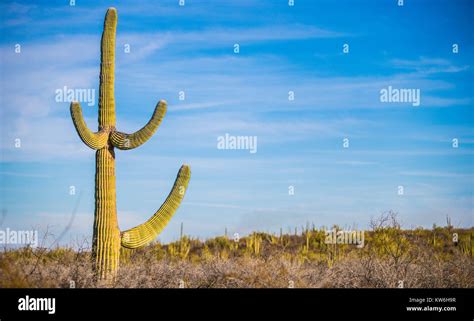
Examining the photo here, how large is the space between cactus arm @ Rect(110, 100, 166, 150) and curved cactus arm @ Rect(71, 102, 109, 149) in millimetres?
307

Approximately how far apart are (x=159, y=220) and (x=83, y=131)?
1.84 metres

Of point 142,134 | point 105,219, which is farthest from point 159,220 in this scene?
point 142,134

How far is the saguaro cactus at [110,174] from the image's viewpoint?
31.4ft

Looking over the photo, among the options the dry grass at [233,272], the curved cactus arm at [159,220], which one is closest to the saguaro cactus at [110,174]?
the curved cactus arm at [159,220]

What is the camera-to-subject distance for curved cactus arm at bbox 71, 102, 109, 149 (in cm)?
946

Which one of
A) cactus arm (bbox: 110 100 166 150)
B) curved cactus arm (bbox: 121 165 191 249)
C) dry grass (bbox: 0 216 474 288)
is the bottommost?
dry grass (bbox: 0 216 474 288)

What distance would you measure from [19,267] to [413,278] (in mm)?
6195

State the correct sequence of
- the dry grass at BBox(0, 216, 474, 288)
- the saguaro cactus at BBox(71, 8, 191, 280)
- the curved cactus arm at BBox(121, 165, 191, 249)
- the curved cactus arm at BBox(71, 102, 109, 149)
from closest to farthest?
1. the dry grass at BBox(0, 216, 474, 288)
2. the curved cactus arm at BBox(71, 102, 109, 149)
3. the saguaro cactus at BBox(71, 8, 191, 280)
4. the curved cactus arm at BBox(121, 165, 191, 249)

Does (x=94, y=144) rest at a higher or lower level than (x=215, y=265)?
higher

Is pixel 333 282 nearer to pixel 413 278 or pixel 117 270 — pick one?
pixel 413 278

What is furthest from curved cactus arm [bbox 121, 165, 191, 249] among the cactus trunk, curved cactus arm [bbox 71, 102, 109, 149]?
curved cactus arm [bbox 71, 102, 109, 149]

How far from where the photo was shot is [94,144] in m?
9.53

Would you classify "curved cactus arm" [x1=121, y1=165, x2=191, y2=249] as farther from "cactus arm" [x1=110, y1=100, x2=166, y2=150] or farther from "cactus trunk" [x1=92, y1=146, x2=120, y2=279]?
"cactus arm" [x1=110, y1=100, x2=166, y2=150]
